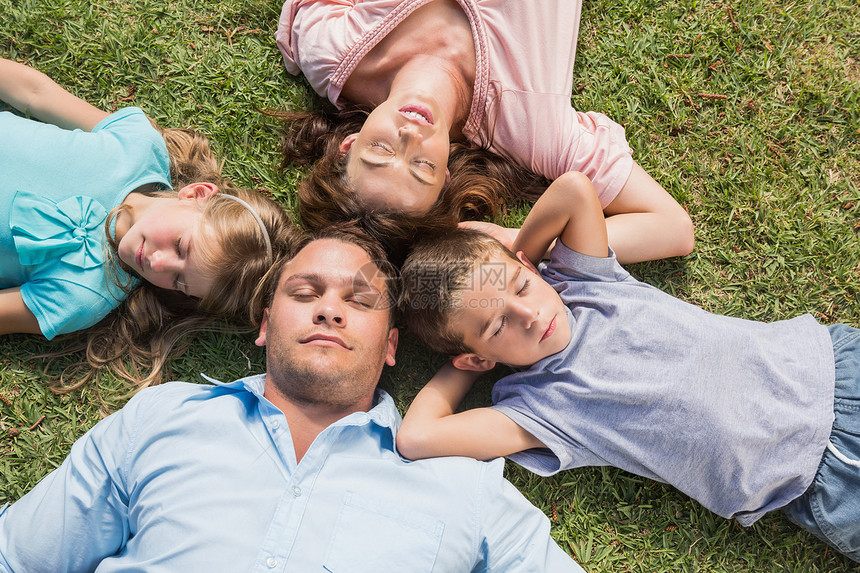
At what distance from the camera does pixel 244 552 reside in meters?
2.28

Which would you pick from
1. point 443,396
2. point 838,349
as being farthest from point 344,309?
→ point 838,349

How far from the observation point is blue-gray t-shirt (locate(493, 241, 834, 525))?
264cm

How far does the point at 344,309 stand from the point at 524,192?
129cm

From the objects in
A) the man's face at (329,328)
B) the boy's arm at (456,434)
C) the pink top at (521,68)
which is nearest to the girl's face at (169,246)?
the man's face at (329,328)

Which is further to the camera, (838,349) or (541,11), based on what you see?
(541,11)

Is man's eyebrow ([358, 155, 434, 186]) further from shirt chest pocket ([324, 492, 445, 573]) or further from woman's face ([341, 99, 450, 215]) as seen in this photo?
shirt chest pocket ([324, 492, 445, 573])

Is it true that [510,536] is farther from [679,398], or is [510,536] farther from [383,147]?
[383,147]

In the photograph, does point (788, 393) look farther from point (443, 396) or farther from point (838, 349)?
point (443, 396)

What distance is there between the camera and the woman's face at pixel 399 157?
268 centimetres

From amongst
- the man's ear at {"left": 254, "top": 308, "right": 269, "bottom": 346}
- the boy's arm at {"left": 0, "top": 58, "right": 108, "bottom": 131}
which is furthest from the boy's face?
the boy's arm at {"left": 0, "top": 58, "right": 108, "bottom": 131}

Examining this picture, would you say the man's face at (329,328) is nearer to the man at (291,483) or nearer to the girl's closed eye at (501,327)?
the man at (291,483)

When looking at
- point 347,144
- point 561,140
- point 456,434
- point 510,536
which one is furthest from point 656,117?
point 510,536

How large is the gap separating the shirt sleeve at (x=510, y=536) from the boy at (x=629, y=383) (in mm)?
179

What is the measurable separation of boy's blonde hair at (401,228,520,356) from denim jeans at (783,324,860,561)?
1602 millimetres
